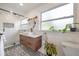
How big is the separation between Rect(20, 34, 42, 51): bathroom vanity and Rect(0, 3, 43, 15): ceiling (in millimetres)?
412

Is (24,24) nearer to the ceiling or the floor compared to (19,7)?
nearer to the floor

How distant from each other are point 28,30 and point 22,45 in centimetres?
28

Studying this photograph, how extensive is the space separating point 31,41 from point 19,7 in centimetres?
60

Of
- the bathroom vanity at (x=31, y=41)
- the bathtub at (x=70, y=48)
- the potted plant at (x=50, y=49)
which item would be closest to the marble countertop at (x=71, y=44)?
the bathtub at (x=70, y=48)

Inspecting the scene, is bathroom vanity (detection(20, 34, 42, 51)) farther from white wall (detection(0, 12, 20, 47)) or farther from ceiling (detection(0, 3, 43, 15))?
ceiling (detection(0, 3, 43, 15))

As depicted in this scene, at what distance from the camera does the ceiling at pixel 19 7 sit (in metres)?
1.24

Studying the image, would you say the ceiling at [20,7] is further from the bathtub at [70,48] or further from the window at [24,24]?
the bathtub at [70,48]

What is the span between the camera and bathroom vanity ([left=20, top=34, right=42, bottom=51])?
4.30 ft

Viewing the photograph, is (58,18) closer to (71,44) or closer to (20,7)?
(71,44)

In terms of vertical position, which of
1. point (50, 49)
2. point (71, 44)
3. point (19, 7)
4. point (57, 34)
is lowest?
point (50, 49)

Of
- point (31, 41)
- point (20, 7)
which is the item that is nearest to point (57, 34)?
point (31, 41)

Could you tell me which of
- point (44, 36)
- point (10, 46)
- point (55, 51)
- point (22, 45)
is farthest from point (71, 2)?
point (10, 46)

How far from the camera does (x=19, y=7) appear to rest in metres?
1.28

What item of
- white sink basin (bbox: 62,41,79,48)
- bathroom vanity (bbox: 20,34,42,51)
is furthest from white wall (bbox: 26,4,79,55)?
bathroom vanity (bbox: 20,34,42,51)
